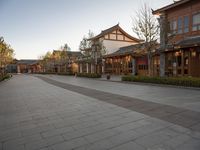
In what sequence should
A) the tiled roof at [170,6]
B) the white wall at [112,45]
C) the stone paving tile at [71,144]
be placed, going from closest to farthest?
the stone paving tile at [71,144]
the tiled roof at [170,6]
the white wall at [112,45]

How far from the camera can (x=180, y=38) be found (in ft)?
59.4

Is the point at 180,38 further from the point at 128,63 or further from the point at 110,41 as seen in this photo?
the point at 110,41

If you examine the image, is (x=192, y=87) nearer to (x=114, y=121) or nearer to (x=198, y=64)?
(x=198, y=64)

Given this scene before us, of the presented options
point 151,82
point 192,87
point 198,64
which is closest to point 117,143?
point 192,87

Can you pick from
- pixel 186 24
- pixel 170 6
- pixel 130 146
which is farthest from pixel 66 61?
pixel 130 146

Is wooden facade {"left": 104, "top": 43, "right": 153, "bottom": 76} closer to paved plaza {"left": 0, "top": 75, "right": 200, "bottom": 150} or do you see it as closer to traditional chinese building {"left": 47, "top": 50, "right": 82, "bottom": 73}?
traditional chinese building {"left": 47, "top": 50, "right": 82, "bottom": 73}

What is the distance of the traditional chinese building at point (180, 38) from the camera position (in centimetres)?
1645

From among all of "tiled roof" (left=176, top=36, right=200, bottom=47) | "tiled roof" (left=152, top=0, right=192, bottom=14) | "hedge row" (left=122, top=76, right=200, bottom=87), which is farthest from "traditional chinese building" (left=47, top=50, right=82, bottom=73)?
"tiled roof" (left=176, top=36, right=200, bottom=47)

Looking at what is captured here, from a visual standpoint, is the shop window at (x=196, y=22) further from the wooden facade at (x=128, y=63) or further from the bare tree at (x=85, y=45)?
the bare tree at (x=85, y=45)

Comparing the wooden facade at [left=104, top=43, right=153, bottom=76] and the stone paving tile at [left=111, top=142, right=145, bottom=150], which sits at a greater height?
the wooden facade at [left=104, top=43, right=153, bottom=76]

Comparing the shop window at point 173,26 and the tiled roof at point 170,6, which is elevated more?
the tiled roof at point 170,6

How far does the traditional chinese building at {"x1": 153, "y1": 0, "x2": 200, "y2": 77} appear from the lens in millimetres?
16453

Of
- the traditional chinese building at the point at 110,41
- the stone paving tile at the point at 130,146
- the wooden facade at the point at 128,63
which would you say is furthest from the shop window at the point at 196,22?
the stone paving tile at the point at 130,146

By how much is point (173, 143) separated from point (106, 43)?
107 ft
